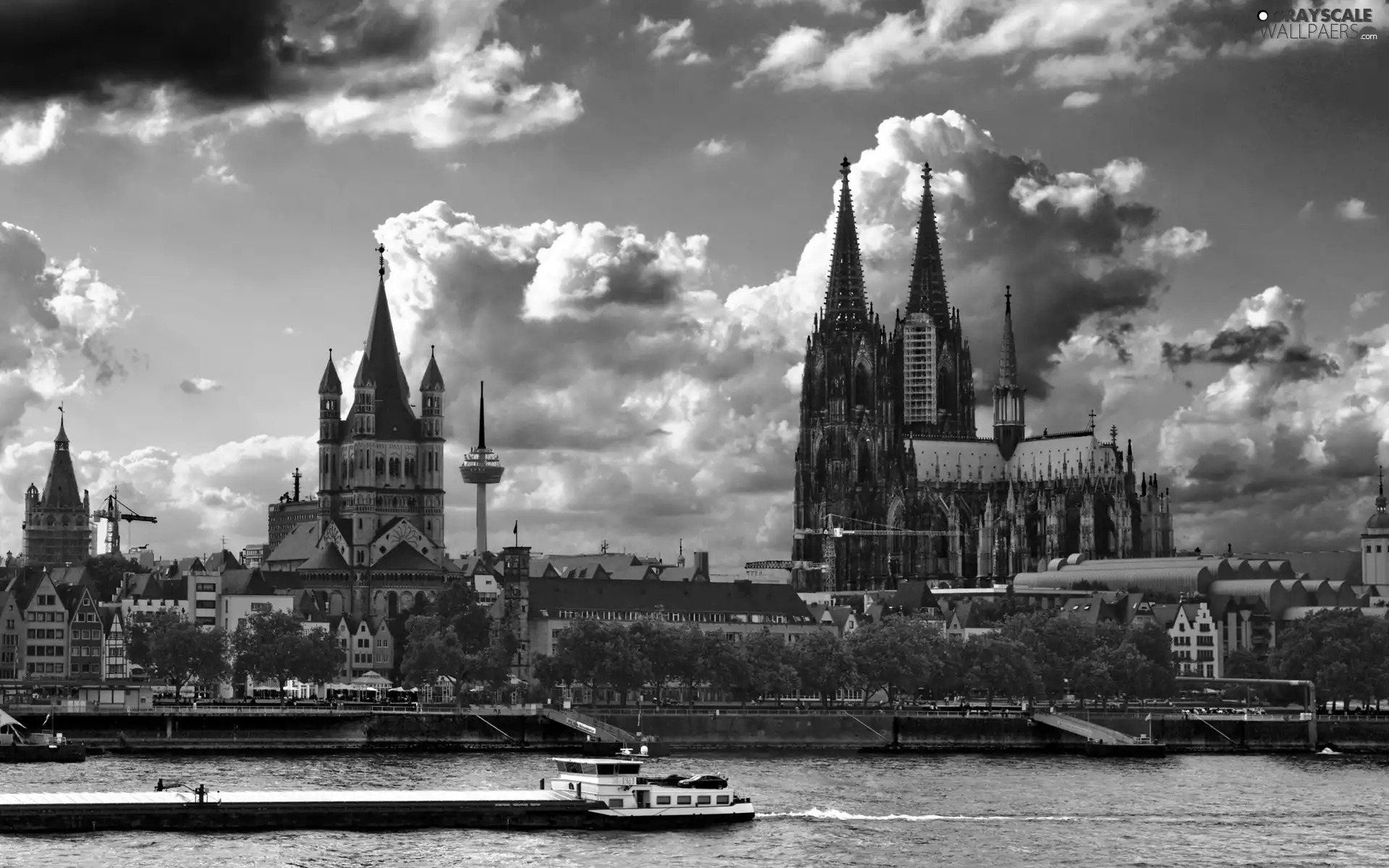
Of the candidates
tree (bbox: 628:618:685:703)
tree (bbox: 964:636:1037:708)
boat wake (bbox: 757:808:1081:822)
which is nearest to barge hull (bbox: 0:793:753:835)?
boat wake (bbox: 757:808:1081:822)

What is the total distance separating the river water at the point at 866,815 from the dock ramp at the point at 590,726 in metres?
6.23

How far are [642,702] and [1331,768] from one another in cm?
5083

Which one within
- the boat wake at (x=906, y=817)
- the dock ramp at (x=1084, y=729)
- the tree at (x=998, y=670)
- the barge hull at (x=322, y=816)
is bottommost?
the boat wake at (x=906, y=817)

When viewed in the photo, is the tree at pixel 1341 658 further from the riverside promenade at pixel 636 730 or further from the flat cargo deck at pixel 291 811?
the flat cargo deck at pixel 291 811

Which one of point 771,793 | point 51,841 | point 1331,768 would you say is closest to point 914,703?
point 1331,768

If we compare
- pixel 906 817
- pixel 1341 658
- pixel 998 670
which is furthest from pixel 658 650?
pixel 906 817

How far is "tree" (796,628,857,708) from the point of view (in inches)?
7239

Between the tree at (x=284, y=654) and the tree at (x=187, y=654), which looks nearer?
the tree at (x=187, y=654)

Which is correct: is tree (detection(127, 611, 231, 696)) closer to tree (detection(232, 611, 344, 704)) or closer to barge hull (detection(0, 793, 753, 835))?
tree (detection(232, 611, 344, 704))

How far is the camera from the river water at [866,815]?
3671 inches

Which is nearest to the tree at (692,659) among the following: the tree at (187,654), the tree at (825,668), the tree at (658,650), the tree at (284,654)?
the tree at (658,650)

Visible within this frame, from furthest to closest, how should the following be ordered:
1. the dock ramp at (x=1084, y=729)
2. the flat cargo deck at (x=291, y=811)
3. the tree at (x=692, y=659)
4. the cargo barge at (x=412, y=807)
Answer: the tree at (x=692, y=659) < the dock ramp at (x=1084, y=729) < the cargo barge at (x=412, y=807) < the flat cargo deck at (x=291, y=811)

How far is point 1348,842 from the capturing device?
334 feet

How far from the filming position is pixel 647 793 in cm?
10375
